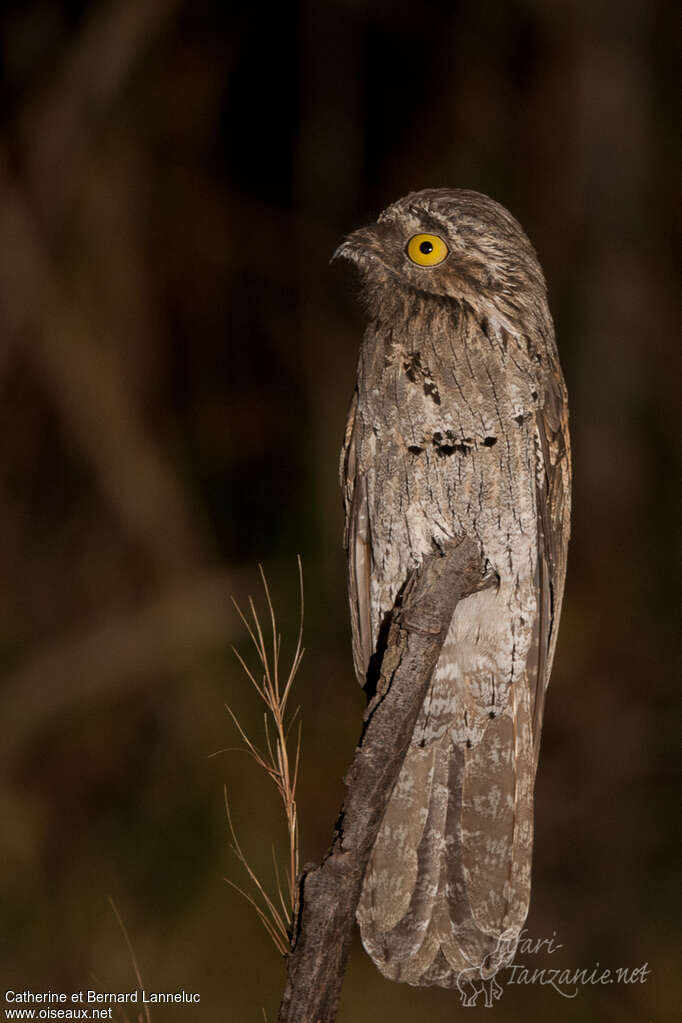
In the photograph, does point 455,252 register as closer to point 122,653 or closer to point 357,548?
A: point 357,548

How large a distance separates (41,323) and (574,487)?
2.19 meters

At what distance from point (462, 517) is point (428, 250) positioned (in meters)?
0.52

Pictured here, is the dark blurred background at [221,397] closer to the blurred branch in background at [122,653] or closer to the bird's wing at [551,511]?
the blurred branch in background at [122,653]

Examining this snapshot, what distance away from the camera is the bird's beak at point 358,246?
1.95 meters

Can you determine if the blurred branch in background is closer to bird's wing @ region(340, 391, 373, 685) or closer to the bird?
bird's wing @ region(340, 391, 373, 685)

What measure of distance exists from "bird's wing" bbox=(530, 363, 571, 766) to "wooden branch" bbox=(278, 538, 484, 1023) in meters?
0.45

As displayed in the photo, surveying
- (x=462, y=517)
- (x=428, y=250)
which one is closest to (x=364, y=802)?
(x=462, y=517)

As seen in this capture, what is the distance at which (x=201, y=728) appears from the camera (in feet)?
11.8

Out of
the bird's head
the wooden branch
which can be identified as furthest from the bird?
the wooden branch

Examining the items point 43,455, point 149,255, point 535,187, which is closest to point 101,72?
point 149,255

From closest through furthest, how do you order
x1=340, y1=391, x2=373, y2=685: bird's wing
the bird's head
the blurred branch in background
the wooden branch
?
the wooden branch, the bird's head, x1=340, y1=391, x2=373, y2=685: bird's wing, the blurred branch in background

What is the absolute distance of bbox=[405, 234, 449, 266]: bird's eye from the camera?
189 cm

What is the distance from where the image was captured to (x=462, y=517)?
1.99 meters

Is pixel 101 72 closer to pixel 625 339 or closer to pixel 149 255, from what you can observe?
pixel 149 255
